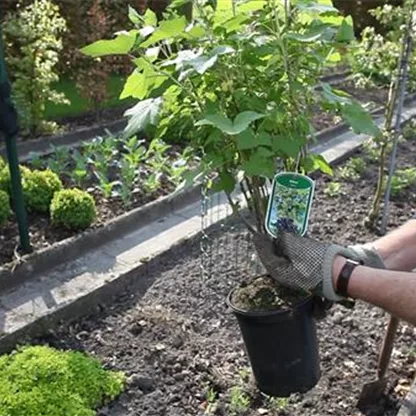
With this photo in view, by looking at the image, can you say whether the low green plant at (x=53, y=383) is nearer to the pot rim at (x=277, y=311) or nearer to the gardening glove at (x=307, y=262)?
the pot rim at (x=277, y=311)

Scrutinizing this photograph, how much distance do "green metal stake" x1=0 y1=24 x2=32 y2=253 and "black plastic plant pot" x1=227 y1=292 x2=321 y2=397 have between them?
1.72 meters

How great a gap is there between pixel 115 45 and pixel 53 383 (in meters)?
1.28

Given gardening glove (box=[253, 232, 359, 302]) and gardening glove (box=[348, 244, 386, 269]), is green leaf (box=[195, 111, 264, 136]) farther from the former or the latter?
gardening glove (box=[348, 244, 386, 269])

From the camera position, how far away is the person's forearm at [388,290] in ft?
5.45

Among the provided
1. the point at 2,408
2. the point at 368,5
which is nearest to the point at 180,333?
the point at 2,408

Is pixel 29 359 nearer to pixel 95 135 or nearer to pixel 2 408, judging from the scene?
pixel 2 408

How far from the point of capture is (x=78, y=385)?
236 cm

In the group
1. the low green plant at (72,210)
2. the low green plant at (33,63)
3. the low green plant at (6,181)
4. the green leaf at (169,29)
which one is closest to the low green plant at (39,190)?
the low green plant at (6,181)

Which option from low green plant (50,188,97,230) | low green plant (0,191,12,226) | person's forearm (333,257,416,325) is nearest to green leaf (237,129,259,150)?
person's forearm (333,257,416,325)

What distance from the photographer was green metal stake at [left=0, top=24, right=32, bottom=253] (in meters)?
3.22

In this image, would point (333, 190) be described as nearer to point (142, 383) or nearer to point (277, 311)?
point (142, 383)

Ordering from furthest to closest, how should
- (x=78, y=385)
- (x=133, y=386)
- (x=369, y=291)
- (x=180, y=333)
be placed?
(x=180, y=333)
(x=133, y=386)
(x=78, y=385)
(x=369, y=291)

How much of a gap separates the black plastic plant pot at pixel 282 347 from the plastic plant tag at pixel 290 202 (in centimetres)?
31

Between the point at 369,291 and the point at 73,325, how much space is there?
173 centimetres
